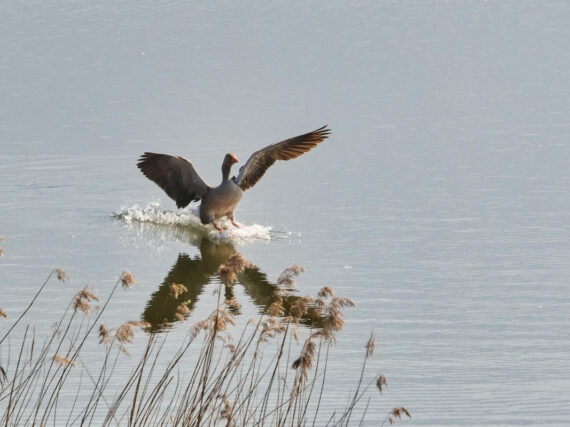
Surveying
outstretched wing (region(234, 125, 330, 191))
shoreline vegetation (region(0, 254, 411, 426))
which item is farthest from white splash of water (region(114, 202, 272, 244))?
shoreline vegetation (region(0, 254, 411, 426))

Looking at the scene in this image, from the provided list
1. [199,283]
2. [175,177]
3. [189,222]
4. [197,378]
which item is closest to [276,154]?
[175,177]

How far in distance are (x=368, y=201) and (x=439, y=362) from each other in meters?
4.14

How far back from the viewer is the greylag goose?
10062 millimetres

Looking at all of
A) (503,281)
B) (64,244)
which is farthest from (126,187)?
(503,281)

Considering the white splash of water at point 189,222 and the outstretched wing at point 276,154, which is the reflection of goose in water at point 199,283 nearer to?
the white splash of water at point 189,222

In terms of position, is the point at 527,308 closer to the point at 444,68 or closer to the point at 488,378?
the point at 488,378

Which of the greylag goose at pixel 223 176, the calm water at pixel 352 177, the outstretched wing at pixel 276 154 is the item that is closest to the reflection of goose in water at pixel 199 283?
the calm water at pixel 352 177

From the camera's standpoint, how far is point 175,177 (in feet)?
34.3

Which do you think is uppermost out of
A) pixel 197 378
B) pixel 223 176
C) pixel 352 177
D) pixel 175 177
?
pixel 352 177

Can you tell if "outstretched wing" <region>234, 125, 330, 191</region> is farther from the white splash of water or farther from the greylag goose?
the white splash of water

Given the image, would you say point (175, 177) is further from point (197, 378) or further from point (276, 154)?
point (197, 378)

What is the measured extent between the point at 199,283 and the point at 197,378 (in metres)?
2.56

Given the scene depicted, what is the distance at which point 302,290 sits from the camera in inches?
309

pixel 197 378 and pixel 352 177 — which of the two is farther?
pixel 352 177
